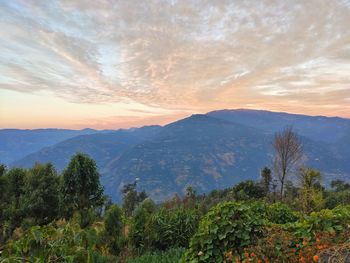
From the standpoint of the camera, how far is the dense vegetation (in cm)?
203

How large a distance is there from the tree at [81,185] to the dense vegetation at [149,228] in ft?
0.18

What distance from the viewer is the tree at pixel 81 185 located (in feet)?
53.6

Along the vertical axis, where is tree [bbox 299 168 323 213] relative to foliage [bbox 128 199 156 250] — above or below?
below

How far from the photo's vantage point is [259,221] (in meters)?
4.70

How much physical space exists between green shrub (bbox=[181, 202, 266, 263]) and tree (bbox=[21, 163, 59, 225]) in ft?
44.2

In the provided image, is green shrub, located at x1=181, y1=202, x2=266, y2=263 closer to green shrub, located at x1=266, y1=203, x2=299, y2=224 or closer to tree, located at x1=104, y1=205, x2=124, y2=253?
green shrub, located at x1=266, y1=203, x2=299, y2=224

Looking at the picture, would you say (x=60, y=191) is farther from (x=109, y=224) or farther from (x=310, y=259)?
(x=310, y=259)

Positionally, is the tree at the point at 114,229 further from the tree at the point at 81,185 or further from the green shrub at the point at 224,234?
the tree at the point at 81,185

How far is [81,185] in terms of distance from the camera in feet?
54.5

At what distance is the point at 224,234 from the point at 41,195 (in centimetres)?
1450

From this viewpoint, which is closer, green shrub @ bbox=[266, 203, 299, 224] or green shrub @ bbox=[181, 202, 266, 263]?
green shrub @ bbox=[181, 202, 266, 263]

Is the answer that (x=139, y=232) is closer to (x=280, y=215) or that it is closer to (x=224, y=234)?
(x=280, y=215)

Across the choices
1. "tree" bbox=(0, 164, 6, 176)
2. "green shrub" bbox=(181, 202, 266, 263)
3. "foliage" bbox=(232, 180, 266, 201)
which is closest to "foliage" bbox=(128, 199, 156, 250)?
"green shrub" bbox=(181, 202, 266, 263)

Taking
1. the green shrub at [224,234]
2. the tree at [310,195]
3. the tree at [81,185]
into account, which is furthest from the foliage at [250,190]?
Answer: the green shrub at [224,234]
